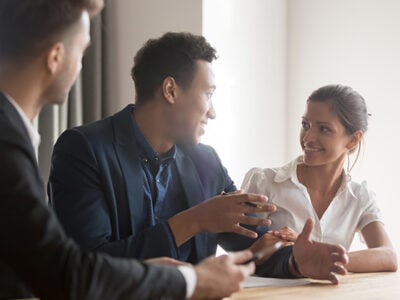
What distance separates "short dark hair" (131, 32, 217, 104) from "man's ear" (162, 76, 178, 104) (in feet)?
0.04

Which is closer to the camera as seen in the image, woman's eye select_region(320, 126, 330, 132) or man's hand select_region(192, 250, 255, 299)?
man's hand select_region(192, 250, 255, 299)

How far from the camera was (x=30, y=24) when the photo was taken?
1.08 meters

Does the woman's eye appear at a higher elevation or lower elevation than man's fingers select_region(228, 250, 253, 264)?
higher

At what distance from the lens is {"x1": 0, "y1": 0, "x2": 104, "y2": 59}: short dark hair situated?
1.08 metres

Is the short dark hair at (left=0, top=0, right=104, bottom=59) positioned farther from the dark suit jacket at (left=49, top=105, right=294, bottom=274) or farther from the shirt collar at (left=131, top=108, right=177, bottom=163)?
Result: the shirt collar at (left=131, top=108, right=177, bottom=163)

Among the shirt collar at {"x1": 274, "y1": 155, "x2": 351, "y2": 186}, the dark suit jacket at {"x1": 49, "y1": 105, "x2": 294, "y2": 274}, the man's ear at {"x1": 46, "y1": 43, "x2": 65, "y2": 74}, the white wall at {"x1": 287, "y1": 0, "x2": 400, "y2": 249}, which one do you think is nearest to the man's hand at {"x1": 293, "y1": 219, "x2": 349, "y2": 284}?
the dark suit jacket at {"x1": 49, "y1": 105, "x2": 294, "y2": 274}

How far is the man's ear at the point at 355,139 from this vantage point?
7.54ft

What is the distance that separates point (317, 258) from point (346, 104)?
0.83 meters

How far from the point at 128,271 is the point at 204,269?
0.50ft

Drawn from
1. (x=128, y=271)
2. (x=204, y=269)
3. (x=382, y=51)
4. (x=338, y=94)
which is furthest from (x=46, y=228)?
(x=382, y=51)

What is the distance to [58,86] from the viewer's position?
1.14m

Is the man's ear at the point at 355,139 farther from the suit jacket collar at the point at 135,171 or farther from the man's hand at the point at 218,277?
the man's hand at the point at 218,277

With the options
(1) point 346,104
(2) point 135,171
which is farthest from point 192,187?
(1) point 346,104

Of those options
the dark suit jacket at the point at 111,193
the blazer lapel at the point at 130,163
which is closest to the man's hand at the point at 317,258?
the dark suit jacket at the point at 111,193
